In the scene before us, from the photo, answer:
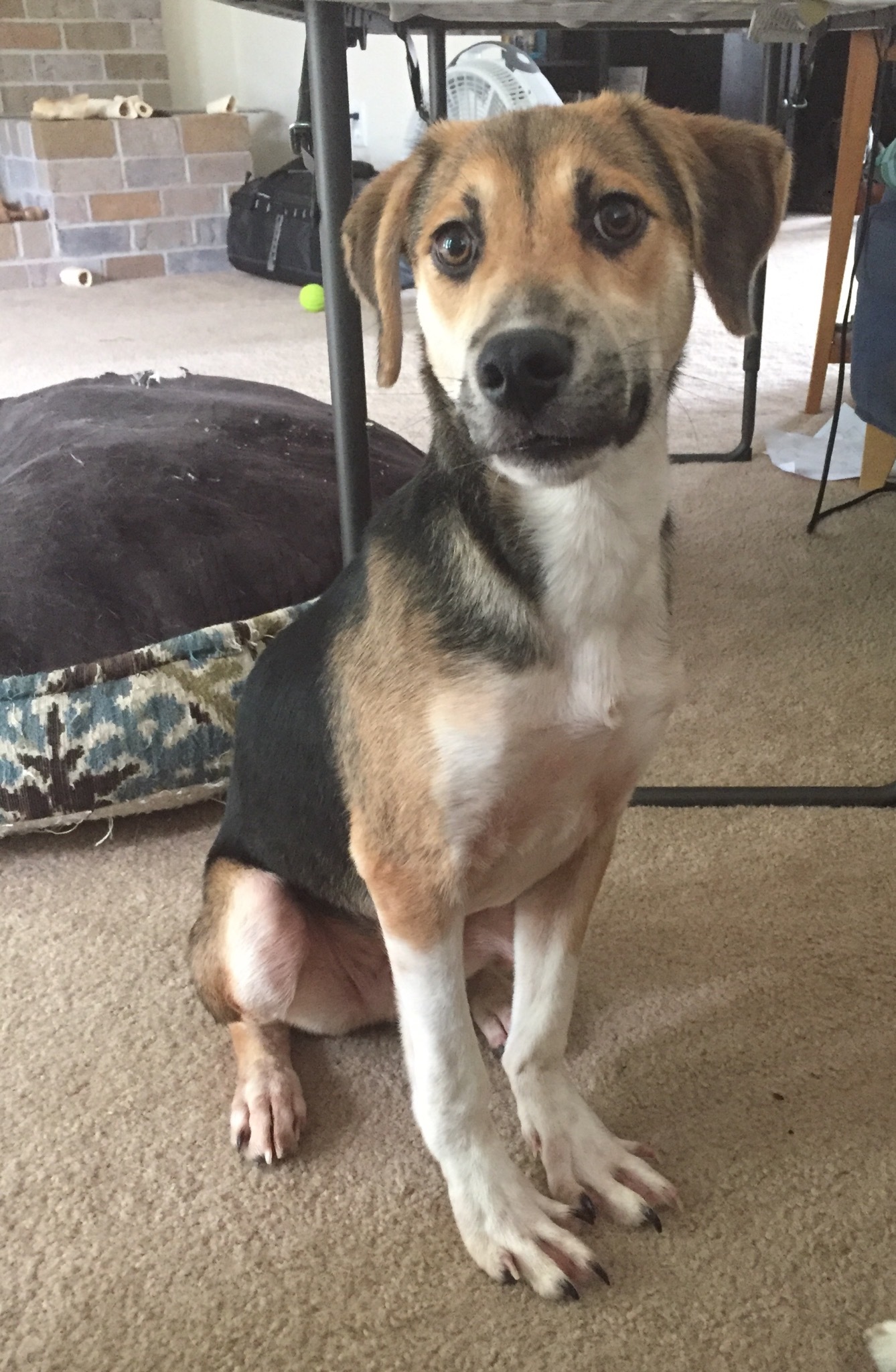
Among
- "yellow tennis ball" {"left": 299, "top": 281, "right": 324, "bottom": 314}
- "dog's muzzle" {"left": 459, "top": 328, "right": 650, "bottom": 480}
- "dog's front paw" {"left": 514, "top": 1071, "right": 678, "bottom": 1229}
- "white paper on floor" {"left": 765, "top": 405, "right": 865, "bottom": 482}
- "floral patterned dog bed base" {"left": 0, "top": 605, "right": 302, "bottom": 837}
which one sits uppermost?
"dog's muzzle" {"left": 459, "top": 328, "right": 650, "bottom": 480}

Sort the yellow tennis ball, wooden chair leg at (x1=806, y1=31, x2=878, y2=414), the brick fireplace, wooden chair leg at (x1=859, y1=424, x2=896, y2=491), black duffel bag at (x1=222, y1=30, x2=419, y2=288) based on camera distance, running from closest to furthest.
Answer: wooden chair leg at (x1=859, y1=424, x2=896, y2=491) → wooden chair leg at (x1=806, y1=31, x2=878, y2=414) → the yellow tennis ball → black duffel bag at (x1=222, y1=30, x2=419, y2=288) → the brick fireplace

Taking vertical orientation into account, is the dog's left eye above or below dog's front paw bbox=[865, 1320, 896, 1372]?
above

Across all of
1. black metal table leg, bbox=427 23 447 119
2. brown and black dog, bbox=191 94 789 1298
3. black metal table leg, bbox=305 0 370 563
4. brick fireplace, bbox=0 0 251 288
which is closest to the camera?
brown and black dog, bbox=191 94 789 1298

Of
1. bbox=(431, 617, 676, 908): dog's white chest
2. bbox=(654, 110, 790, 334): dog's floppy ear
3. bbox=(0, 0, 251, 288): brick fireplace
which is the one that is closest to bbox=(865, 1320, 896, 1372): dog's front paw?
bbox=(431, 617, 676, 908): dog's white chest

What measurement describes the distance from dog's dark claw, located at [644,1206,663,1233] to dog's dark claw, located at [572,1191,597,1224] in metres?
0.06

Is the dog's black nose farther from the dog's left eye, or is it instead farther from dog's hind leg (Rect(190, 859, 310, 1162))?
dog's hind leg (Rect(190, 859, 310, 1162))

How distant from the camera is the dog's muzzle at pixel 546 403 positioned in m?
1.05

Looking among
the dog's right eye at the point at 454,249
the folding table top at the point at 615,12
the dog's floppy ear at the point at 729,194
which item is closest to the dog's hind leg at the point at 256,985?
the dog's right eye at the point at 454,249

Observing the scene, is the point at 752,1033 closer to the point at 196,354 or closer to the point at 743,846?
the point at 743,846

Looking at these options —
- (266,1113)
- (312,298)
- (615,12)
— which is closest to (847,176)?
(615,12)

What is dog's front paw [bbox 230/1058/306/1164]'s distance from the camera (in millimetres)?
1381

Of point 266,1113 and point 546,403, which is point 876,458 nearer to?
point 546,403

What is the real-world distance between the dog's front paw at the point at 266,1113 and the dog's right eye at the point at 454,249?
978mm

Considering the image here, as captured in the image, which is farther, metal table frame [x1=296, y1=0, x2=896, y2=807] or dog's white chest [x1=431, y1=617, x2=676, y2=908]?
metal table frame [x1=296, y1=0, x2=896, y2=807]
